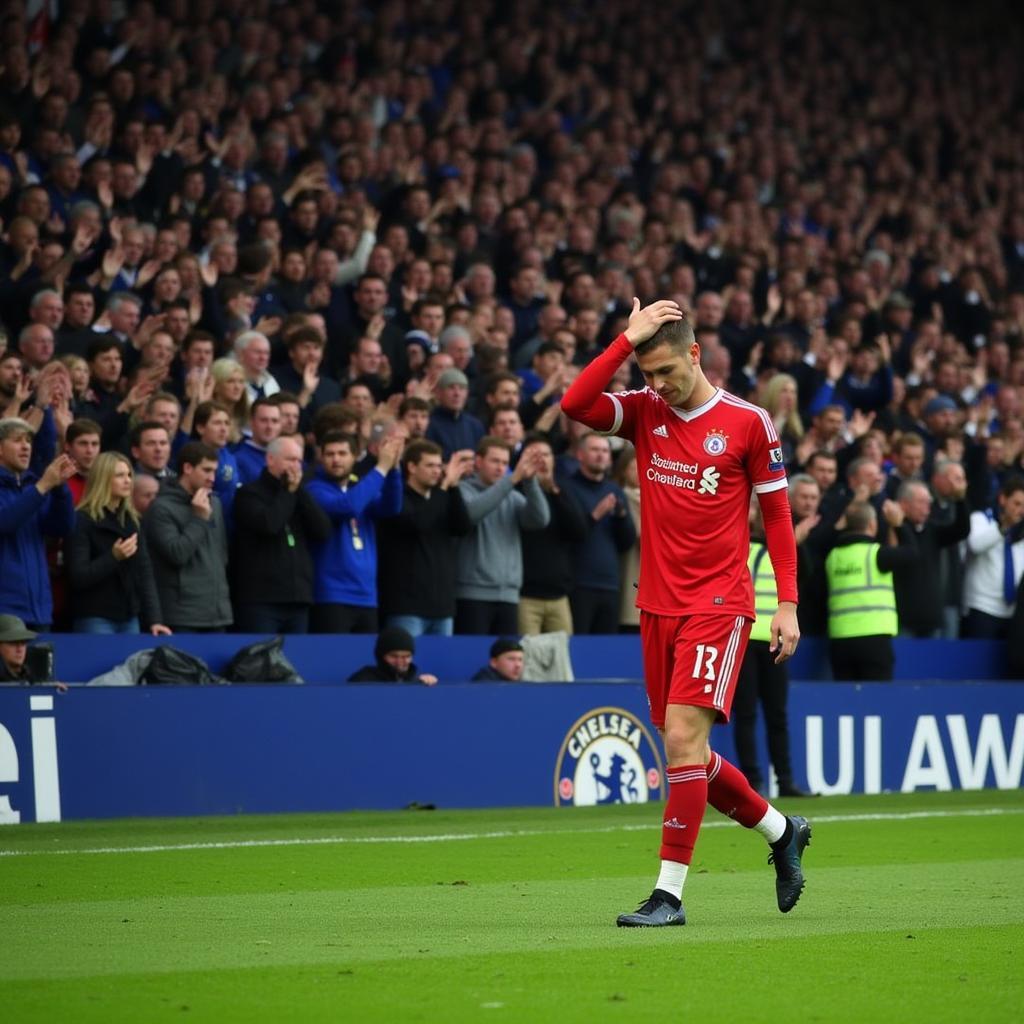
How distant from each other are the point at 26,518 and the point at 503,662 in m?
3.94

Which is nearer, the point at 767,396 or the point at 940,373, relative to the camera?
the point at 767,396

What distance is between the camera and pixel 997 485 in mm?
20078

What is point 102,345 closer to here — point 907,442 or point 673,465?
point 673,465

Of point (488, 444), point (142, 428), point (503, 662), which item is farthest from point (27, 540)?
point (488, 444)

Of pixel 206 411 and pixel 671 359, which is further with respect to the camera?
pixel 206 411

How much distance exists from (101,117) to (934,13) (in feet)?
64.9

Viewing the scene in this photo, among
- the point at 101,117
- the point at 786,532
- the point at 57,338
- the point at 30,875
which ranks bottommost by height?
the point at 30,875

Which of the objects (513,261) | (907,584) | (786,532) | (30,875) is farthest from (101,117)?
(786,532)

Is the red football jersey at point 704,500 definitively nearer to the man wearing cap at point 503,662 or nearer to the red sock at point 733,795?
the red sock at point 733,795

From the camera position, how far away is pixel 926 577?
17688 mm

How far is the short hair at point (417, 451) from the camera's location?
1460 cm

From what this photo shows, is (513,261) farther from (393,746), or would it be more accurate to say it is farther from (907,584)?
(393,746)

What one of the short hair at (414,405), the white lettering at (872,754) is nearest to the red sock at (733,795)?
the short hair at (414,405)

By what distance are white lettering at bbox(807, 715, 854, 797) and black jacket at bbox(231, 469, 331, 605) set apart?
4617 mm
